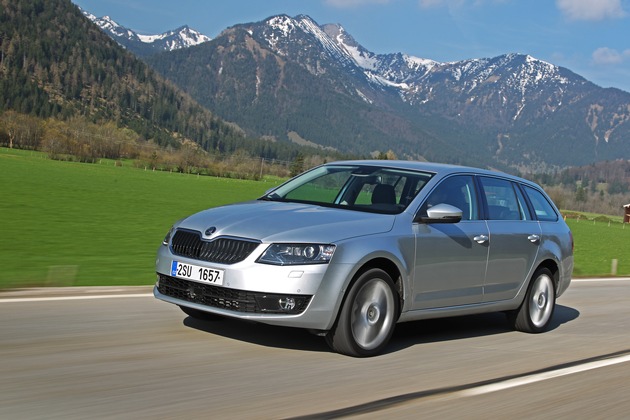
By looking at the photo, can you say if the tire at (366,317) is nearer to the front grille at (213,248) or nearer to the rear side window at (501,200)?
the front grille at (213,248)

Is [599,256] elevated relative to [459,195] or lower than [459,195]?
lower

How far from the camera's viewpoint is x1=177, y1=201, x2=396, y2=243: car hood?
6.54 meters

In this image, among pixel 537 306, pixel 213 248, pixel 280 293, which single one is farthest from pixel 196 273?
pixel 537 306

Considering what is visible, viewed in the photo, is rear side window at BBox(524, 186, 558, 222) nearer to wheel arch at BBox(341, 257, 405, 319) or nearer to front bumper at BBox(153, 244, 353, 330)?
wheel arch at BBox(341, 257, 405, 319)

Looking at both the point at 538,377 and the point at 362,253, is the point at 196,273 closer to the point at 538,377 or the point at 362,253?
the point at 362,253

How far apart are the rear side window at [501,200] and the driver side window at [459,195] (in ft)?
0.81

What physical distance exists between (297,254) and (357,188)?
1599 mm

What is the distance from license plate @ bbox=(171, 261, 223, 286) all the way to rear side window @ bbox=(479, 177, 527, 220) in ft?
10.1

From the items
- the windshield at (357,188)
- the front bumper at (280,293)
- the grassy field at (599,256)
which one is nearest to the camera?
the front bumper at (280,293)

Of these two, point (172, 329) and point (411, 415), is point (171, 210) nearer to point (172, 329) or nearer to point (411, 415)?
point (172, 329)

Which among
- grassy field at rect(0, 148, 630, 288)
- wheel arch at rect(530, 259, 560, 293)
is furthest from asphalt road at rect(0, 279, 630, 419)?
grassy field at rect(0, 148, 630, 288)

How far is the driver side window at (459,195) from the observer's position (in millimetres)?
7793

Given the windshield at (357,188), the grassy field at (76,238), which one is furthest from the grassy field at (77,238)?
the windshield at (357,188)

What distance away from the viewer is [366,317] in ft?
22.6
